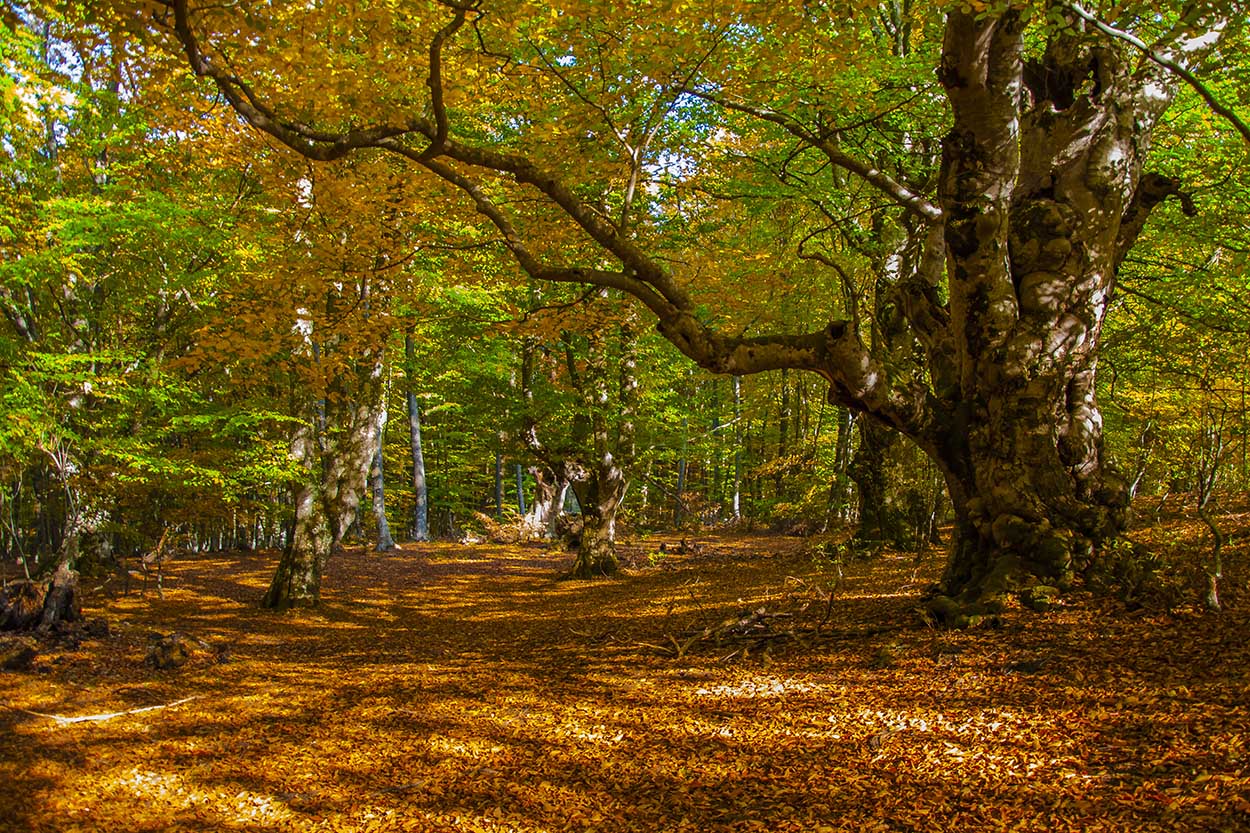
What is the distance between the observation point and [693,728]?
3998 mm

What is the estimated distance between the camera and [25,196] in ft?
33.8

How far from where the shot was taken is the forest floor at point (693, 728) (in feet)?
9.61

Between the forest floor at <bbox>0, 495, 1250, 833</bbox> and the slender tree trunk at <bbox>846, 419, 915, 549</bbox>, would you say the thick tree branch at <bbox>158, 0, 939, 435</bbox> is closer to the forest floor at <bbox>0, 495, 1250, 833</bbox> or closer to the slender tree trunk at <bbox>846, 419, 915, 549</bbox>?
the forest floor at <bbox>0, 495, 1250, 833</bbox>

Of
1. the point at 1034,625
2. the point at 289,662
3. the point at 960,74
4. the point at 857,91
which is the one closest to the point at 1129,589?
the point at 1034,625

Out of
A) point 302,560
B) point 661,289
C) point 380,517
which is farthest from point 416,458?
point 661,289

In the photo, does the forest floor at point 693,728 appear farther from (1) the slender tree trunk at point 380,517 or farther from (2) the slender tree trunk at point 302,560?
(1) the slender tree trunk at point 380,517

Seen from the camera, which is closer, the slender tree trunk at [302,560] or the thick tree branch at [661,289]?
the thick tree branch at [661,289]

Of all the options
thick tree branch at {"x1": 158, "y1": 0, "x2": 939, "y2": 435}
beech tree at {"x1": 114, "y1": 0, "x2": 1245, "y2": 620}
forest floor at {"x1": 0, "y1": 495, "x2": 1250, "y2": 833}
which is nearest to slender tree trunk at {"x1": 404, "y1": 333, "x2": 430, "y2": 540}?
forest floor at {"x1": 0, "y1": 495, "x2": 1250, "y2": 833}

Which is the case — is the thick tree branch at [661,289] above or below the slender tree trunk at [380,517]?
above

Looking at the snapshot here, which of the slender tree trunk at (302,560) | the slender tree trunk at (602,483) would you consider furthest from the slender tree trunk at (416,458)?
the slender tree trunk at (302,560)

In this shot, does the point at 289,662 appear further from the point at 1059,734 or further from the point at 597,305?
the point at 1059,734

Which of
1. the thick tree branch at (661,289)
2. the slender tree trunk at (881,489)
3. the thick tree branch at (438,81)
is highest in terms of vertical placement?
the thick tree branch at (438,81)

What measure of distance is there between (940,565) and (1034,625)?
3.94 m

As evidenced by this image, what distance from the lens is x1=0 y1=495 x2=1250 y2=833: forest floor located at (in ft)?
9.61
